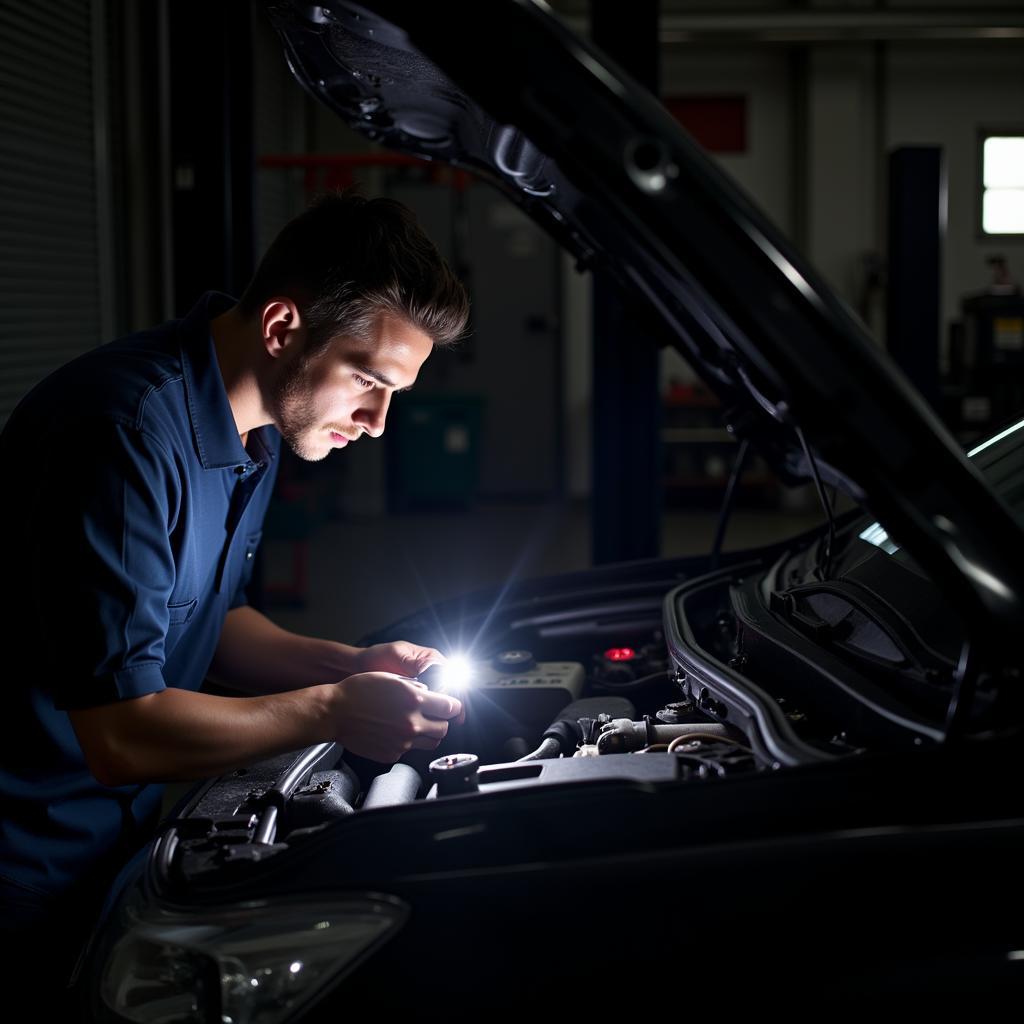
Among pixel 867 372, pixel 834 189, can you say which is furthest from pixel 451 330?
pixel 834 189

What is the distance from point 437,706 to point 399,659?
33cm

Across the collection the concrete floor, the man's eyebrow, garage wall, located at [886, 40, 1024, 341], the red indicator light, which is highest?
garage wall, located at [886, 40, 1024, 341]

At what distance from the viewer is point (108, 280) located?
16.1 ft

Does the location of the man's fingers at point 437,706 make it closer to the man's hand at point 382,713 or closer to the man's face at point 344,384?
the man's hand at point 382,713

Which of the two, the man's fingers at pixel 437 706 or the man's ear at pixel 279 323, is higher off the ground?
the man's ear at pixel 279 323

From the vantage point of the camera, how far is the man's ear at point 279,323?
5.11 feet

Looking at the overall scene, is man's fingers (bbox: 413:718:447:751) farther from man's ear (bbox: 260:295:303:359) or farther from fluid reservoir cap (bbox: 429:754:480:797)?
man's ear (bbox: 260:295:303:359)

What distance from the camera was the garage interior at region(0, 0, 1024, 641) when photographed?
4488 millimetres

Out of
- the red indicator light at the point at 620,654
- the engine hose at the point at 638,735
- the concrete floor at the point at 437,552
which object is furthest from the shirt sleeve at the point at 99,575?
the concrete floor at the point at 437,552

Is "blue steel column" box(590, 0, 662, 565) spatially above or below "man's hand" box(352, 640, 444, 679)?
above

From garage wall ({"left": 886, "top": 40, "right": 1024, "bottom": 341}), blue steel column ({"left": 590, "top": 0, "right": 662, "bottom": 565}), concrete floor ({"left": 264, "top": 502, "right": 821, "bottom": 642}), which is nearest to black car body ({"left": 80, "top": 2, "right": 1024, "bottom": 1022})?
blue steel column ({"left": 590, "top": 0, "right": 662, "bottom": 565})

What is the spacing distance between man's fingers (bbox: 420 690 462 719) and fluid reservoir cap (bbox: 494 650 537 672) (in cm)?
53

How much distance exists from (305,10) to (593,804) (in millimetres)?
984

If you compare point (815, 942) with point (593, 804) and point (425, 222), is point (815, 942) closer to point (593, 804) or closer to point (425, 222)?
point (593, 804)
